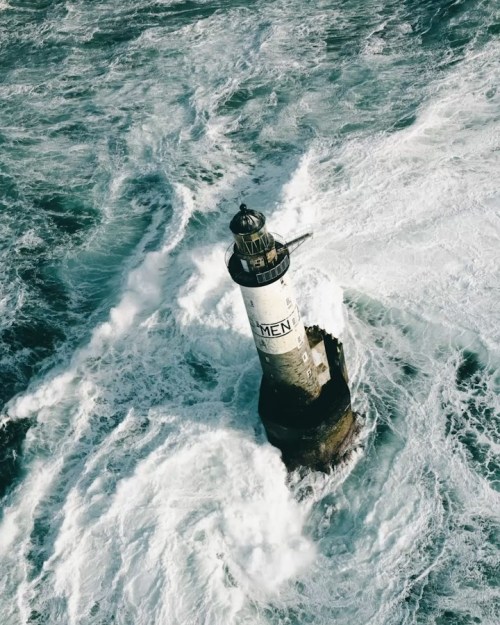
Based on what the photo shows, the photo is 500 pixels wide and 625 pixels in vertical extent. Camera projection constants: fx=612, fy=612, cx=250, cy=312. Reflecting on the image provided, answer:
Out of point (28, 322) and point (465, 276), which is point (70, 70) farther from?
point (465, 276)

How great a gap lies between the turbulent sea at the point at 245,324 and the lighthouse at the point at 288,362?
1205mm

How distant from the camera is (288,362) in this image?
14648mm

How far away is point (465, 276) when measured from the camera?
66.8ft

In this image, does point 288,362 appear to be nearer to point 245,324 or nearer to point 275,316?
point 275,316

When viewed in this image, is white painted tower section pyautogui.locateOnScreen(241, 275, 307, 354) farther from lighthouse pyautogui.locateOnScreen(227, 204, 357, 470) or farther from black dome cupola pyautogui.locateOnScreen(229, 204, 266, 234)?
black dome cupola pyautogui.locateOnScreen(229, 204, 266, 234)

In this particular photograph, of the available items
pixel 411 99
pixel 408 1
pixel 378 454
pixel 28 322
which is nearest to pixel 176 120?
pixel 411 99

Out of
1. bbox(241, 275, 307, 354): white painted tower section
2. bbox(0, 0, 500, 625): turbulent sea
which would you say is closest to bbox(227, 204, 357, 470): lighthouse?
bbox(241, 275, 307, 354): white painted tower section

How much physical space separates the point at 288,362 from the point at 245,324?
18.3ft

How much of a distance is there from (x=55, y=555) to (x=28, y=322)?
8.64 meters

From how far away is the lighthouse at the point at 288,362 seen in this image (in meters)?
12.5

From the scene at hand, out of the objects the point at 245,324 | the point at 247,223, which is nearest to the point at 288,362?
the point at 247,223

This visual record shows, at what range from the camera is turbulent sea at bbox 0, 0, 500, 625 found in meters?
15.1

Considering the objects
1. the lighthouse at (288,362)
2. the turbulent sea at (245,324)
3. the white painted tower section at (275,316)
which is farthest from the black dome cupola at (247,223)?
the turbulent sea at (245,324)

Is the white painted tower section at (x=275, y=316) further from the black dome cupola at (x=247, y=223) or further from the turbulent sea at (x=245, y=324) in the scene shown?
the turbulent sea at (x=245, y=324)
